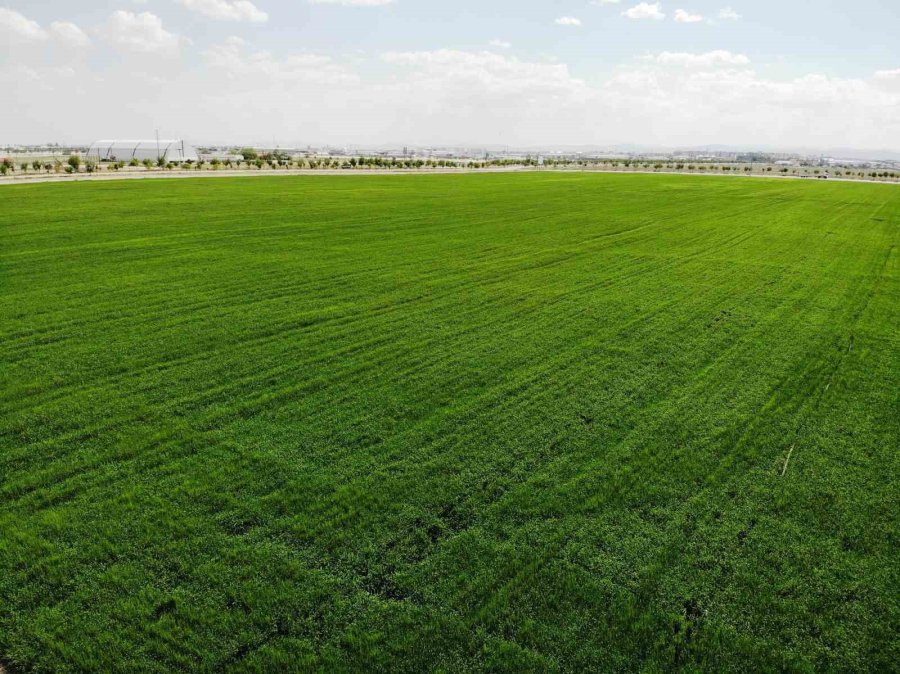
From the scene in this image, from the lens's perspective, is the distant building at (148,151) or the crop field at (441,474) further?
the distant building at (148,151)

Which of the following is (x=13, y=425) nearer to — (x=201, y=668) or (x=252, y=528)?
(x=252, y=528)

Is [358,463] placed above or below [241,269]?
below

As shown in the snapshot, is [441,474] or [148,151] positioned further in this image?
[148,151]

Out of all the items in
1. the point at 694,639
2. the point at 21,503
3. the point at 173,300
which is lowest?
the point at 694,639

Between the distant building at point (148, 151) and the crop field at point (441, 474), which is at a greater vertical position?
the distant building at point (148, 151)

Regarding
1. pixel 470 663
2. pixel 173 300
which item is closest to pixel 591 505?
pixel 470 663

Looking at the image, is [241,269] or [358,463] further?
[241,269]
